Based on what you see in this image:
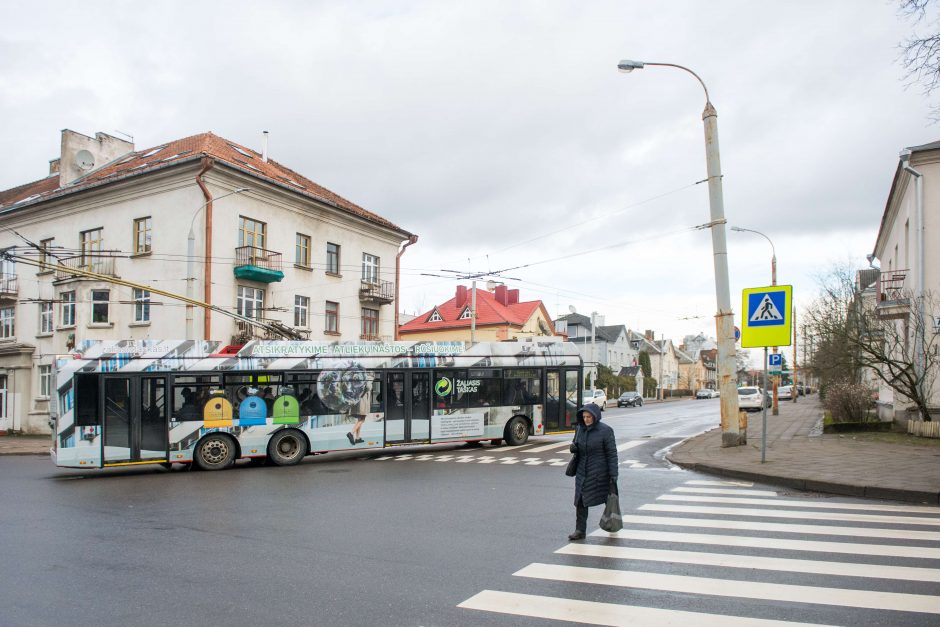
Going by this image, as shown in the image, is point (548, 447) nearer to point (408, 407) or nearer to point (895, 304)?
point (408, 407)

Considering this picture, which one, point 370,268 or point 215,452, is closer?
point 215,452

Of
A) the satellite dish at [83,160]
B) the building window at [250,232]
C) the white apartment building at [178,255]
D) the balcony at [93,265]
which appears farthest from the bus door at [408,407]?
the satellite dish at [83,160]

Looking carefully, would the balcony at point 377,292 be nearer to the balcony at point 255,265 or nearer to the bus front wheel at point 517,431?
the balcony at point 255,265

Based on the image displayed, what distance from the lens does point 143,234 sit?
29.8 meters

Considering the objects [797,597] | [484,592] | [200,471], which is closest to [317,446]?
[200,471]

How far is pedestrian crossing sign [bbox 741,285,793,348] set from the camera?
13.2 meters

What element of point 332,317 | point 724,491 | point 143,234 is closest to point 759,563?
point 724,491

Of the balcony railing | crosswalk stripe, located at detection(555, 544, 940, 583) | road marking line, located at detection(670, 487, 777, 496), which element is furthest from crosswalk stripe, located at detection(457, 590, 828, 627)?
the balcony railing

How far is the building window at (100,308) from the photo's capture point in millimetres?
30375

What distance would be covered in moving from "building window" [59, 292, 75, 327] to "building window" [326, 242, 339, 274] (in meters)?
11.3

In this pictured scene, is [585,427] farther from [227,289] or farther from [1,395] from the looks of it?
[1,395]

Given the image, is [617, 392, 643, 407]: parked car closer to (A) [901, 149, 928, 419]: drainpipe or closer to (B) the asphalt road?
(A) [901, 149, 928, 419]: drainpipe

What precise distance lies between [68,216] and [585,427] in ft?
104

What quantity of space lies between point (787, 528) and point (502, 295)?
208ft
